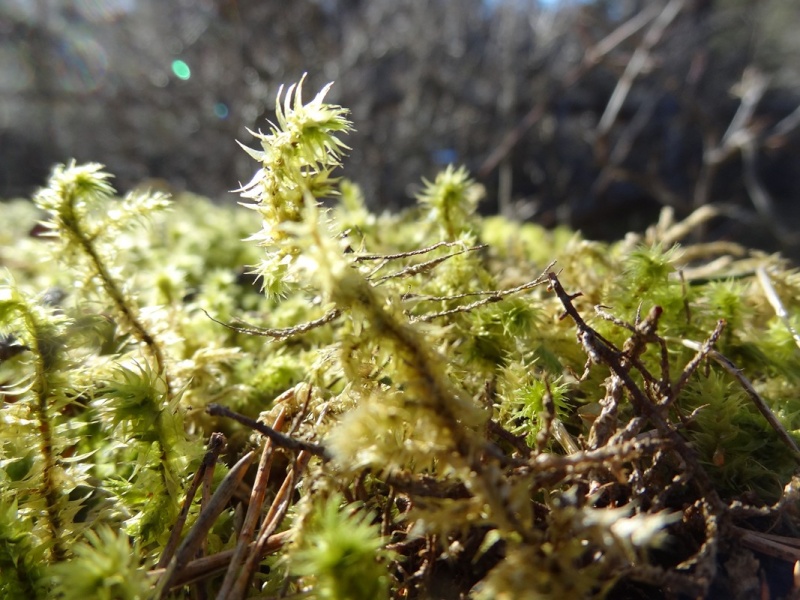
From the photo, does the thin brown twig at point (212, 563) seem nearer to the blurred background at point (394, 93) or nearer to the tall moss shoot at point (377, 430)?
the tall moss shoot at point (377, 430)

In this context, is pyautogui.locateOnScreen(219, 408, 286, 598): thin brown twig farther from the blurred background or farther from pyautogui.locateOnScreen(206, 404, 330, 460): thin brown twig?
the blurred background

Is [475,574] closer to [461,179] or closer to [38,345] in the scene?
[38,345]

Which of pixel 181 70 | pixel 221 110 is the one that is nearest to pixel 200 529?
pixel 221 110

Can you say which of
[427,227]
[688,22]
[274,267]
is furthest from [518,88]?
[274,267]

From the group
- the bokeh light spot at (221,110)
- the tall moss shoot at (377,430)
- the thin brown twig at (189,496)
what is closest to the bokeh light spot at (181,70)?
the bokeh light spot at (221,110)

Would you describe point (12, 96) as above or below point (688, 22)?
above

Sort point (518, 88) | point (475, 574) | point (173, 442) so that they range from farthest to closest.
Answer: point (518, 88) < point (173, 442) < point (475, 574)

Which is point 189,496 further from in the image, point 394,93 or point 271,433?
point 394,93

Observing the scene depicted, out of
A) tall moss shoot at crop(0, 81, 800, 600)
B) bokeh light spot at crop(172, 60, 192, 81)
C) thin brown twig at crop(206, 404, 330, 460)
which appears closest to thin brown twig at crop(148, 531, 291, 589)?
tall moss shoot at crop(0, 81, 800, 600)

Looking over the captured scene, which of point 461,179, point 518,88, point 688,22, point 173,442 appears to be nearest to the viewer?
point 173,442
